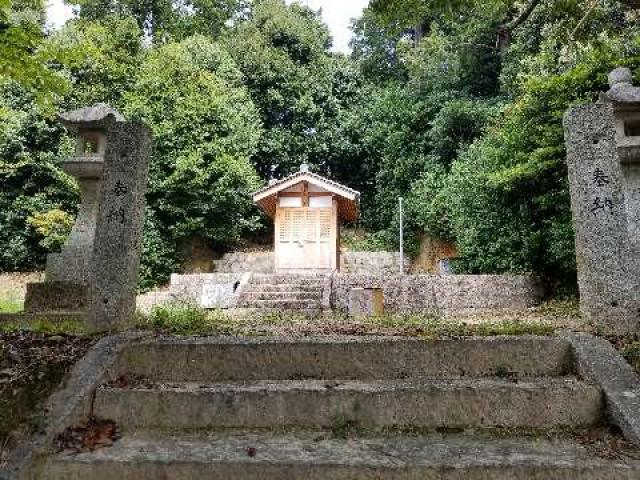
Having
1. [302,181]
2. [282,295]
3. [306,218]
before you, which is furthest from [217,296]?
[302,181]

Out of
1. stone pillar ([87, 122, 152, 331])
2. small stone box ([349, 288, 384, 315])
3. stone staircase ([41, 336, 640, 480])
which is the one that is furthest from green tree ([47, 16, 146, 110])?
stone staircase ([41, 336, 640, 480])

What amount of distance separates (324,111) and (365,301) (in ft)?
53.0

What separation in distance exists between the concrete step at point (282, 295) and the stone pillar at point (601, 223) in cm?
844

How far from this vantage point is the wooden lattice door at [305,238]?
53.4 ft

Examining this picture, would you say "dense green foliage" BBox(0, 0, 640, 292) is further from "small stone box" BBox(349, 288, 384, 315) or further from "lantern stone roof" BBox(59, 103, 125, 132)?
"small stone box" BBox(349, 288, 384, 315)

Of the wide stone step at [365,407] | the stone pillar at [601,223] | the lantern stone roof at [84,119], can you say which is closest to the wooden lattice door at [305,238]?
the lantern stone roof at [84,119]

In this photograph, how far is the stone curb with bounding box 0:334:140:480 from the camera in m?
2.10

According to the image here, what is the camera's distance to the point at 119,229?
383 centimetres

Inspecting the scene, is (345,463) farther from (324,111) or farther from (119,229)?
(324,111)

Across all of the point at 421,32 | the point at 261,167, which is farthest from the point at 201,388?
the point at 421,32

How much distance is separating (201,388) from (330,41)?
27.4 metres

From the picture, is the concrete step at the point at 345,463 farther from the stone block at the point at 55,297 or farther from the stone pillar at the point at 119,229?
the stone block at the point at 55,297

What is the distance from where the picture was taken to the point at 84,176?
7121 millimetres

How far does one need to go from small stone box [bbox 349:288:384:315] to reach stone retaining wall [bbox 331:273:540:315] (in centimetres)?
109
